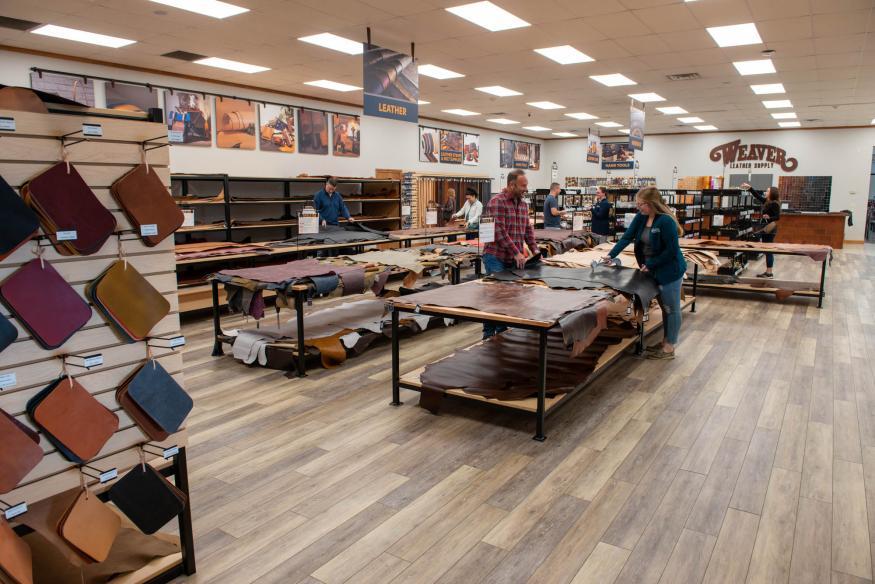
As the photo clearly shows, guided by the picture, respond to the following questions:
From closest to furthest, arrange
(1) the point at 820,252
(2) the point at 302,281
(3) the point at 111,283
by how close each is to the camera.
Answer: (3) the point at 111,283, (2) the point at 302,281, (1) the point at 820,252

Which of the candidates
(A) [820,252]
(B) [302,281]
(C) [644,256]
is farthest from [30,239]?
(A) [820,252]

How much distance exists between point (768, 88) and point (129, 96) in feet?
35.8

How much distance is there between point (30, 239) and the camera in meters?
1.76

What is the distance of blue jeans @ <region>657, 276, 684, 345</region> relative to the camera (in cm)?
511

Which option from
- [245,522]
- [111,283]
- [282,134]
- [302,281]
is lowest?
[245,522]

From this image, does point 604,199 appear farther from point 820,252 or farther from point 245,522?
point 245,522

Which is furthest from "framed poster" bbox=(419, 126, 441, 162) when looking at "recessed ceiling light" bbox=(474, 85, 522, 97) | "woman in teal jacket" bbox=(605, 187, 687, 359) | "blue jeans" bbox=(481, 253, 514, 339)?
"woman in teal jacket" bbox=(605, 187, 687, 359)

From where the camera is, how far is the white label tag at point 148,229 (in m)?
1.97

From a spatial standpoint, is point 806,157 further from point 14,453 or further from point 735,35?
point 14,453

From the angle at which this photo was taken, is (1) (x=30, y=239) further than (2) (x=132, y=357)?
No

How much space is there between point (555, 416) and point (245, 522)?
213 cm

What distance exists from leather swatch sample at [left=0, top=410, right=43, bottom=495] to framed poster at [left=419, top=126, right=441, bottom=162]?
13474 millimetres

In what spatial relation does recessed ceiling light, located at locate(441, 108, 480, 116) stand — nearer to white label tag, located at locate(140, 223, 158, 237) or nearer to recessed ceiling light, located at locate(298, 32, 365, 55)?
recessed ceiling light, located at locate(298, 32, 365, 55)

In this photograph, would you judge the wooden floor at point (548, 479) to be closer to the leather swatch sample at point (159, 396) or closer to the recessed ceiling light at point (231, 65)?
the leather swatch sample at point (159, 396)
